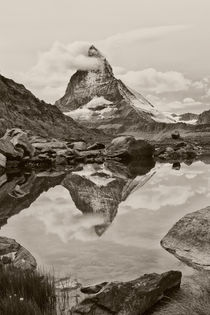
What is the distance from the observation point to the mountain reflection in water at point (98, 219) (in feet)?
41.4

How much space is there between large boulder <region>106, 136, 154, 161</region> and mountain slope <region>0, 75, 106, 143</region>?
3087 inches

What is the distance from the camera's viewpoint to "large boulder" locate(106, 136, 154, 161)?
6938 cm

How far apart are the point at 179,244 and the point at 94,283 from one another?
166 inches

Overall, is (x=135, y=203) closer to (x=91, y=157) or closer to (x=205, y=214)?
(x=205, y=214)

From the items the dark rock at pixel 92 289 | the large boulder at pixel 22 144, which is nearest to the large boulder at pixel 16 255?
the dark rock at pixel 92 289

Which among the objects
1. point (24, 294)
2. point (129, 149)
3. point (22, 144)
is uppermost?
point (22, 144)

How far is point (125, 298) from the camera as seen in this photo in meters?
8.88

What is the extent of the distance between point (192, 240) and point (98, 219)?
6381mm

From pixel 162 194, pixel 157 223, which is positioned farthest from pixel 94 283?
pixel 162 194

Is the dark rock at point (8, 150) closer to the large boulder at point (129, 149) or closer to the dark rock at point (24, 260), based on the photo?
the large boulder at point (129, 149)

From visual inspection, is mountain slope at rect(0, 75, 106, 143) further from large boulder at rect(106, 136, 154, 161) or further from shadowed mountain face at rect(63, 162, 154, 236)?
shadowed mountain face at rect(63, 162, 154, 236)

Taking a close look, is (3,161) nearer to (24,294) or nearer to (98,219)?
(98,219)

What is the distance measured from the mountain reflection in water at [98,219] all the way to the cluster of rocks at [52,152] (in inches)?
618

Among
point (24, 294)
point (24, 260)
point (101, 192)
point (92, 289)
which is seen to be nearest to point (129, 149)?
point (101, 192)
